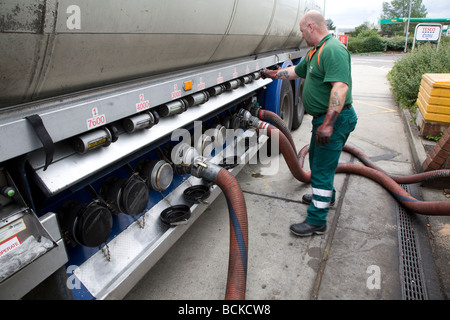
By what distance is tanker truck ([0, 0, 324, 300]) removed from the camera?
124 cm

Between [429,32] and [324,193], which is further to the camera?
[429,32]

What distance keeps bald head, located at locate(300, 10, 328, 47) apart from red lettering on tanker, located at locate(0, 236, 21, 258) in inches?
101

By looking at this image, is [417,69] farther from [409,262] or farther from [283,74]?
[409,262]

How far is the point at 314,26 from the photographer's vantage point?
269 centimetres

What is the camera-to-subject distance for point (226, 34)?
98.5 inches

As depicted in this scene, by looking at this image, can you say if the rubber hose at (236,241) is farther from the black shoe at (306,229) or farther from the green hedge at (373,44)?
the green hedge at (373,44)

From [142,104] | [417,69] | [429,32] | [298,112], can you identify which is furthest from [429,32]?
[142,104]

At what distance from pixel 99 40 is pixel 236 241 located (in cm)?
147

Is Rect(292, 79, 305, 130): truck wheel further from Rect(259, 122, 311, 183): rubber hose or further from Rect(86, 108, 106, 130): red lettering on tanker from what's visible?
Rect(86, 108, 106, 130): red lettering on tanker

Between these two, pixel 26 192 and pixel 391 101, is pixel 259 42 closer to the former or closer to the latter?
pixel 26 192

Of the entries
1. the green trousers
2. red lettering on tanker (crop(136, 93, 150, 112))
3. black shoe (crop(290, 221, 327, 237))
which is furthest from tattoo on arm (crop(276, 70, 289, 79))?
red lettering on tanker (crop(136, 93, 150, 112))

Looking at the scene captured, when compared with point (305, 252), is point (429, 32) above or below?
above

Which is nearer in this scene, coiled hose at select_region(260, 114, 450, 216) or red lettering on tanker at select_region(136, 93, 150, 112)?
red lettering on tanker at select_region(136, 93, 150, 112)

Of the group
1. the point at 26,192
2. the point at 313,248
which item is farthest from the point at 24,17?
the point at 313,248
